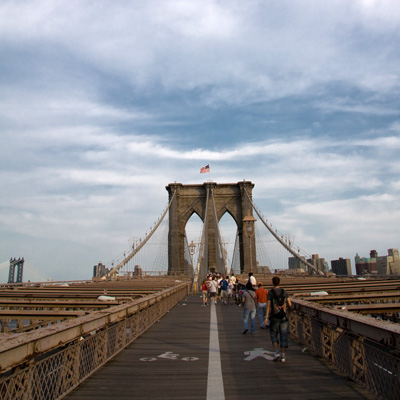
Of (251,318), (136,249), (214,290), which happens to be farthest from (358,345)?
(136,249)

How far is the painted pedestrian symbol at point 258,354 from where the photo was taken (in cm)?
642

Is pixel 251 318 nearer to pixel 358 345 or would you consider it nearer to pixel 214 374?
pixel 214 374

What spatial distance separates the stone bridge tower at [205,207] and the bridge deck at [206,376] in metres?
52.1

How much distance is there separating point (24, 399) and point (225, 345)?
4766 mm

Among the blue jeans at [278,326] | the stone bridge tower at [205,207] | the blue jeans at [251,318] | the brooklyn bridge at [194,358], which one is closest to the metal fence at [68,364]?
the brooklyn bridge at [194,358]

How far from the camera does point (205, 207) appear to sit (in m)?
62.5

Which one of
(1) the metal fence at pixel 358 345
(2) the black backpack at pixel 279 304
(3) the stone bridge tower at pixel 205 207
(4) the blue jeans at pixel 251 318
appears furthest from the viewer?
(3) the stone bridge tower at pixel 205 207

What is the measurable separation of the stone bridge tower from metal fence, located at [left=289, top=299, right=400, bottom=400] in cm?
5262

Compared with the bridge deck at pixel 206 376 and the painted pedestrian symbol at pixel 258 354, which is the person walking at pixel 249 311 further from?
the painted pedestrian symbol at pixel 258 354

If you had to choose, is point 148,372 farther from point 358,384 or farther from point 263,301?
point 263,301

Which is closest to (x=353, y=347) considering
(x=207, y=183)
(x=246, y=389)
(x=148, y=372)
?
(x=246, y=389)

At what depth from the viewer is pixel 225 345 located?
301 inches

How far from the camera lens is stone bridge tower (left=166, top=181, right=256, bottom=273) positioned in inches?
2363

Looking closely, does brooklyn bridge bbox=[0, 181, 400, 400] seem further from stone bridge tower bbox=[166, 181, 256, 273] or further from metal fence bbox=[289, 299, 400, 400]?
stone bridge tower bbox=[166, 181, 256, 273]
